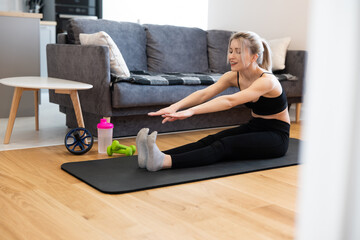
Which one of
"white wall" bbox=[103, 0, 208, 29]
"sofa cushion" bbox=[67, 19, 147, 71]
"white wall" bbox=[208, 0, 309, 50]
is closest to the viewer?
"sofa cushion" bbox=[67, 19, 147, 71]

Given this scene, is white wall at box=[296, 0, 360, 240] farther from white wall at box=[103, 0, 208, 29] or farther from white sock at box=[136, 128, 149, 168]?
white wall at box=[103, 0, 208, 29]

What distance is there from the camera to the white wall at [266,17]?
4.83m

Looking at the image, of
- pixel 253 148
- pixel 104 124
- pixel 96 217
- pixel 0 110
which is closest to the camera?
pixel 96 217

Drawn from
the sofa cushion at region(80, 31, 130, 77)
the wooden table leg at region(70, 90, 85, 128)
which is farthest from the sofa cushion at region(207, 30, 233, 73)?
the wooden table leg at region(70, 90, 85, 128)

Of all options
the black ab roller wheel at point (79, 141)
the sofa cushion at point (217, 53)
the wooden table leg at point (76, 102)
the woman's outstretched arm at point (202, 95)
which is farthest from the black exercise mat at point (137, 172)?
the sofa cushion at point (217, 53)

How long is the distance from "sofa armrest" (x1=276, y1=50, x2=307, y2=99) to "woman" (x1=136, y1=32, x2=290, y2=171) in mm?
1487

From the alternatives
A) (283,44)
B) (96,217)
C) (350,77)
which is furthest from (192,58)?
(350,77)

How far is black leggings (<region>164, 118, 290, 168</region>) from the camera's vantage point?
2.53m

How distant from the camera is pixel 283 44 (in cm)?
445

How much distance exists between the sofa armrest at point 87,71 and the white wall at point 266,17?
242 cm

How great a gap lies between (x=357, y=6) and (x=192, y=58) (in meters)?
3.88

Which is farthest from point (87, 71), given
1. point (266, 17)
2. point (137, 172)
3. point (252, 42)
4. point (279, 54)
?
point (266, 17)

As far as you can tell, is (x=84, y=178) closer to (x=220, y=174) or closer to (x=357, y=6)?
(x=220, y=174)

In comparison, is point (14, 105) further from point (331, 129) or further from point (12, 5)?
point (12, 5)
